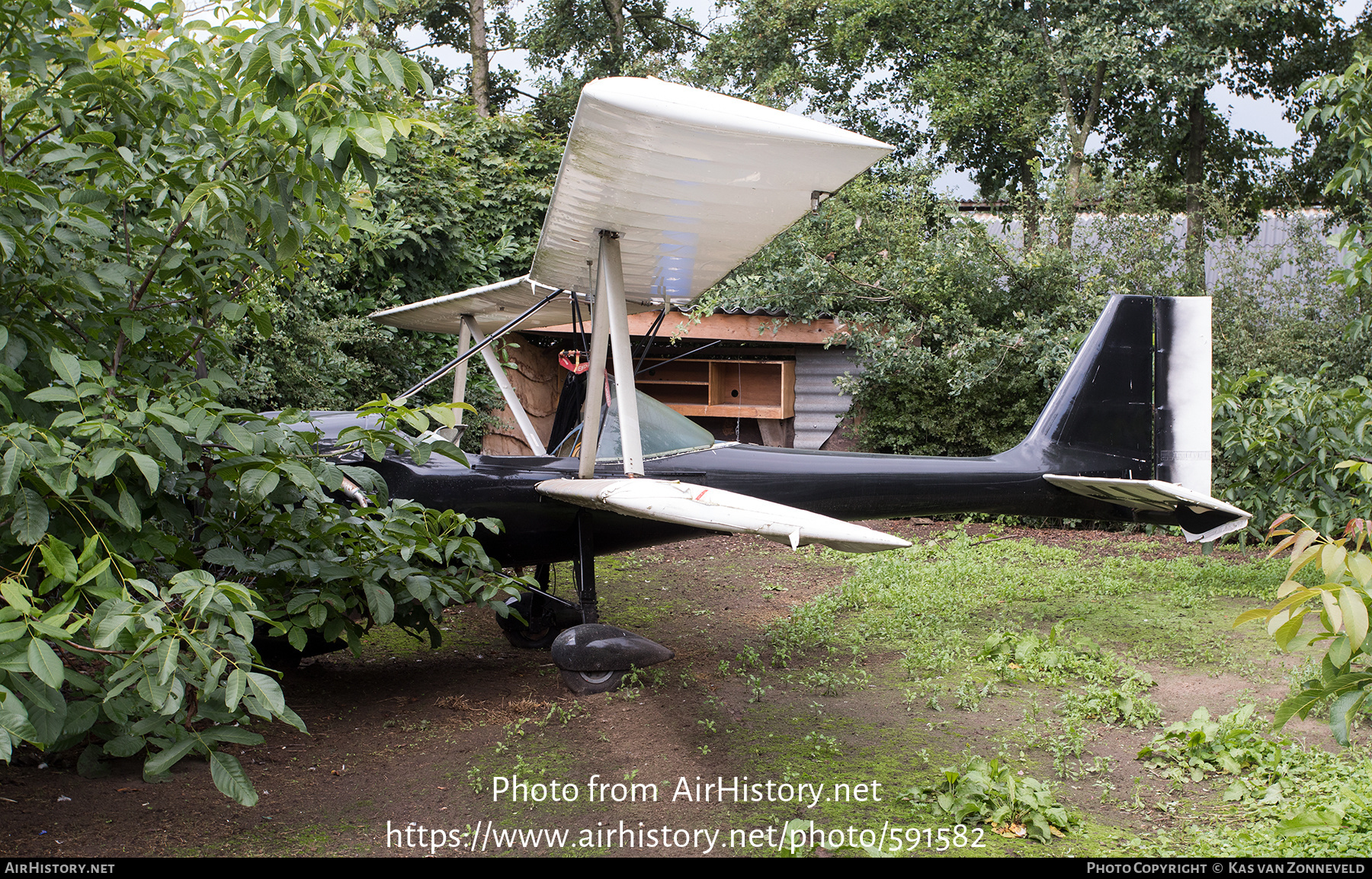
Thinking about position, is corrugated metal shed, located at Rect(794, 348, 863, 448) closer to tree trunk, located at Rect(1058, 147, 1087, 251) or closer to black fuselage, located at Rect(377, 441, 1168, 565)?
tree trunk, located at Rect(1058, 147, 1087, 251)

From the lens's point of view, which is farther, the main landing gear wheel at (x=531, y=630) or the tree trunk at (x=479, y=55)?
the tree trunk at (x=479, y=55)

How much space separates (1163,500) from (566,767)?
3.69 m

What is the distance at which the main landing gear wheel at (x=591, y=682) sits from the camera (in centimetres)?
445

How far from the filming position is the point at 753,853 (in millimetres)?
2818

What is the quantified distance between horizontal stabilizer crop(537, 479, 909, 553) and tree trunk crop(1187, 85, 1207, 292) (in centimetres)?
839

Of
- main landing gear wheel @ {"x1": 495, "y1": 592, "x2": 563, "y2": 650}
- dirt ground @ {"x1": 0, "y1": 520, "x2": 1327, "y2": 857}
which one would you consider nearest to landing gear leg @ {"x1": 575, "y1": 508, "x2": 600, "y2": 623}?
dirt ground @ {"x1": 0, "y1": 520, "x2": 1327, "y2": 857}

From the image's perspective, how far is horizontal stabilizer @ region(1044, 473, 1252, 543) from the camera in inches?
188

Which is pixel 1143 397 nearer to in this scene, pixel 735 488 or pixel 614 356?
pixel 735 488

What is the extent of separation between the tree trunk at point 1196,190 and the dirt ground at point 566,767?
19.4ft

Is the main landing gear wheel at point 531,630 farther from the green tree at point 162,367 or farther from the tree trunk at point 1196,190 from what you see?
the tree trunk at point 1196,190

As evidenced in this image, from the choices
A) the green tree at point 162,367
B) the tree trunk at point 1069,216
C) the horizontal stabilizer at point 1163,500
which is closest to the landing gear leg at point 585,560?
the green tree at point 162,367

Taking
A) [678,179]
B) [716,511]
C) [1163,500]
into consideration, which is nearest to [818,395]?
[1163,500]
